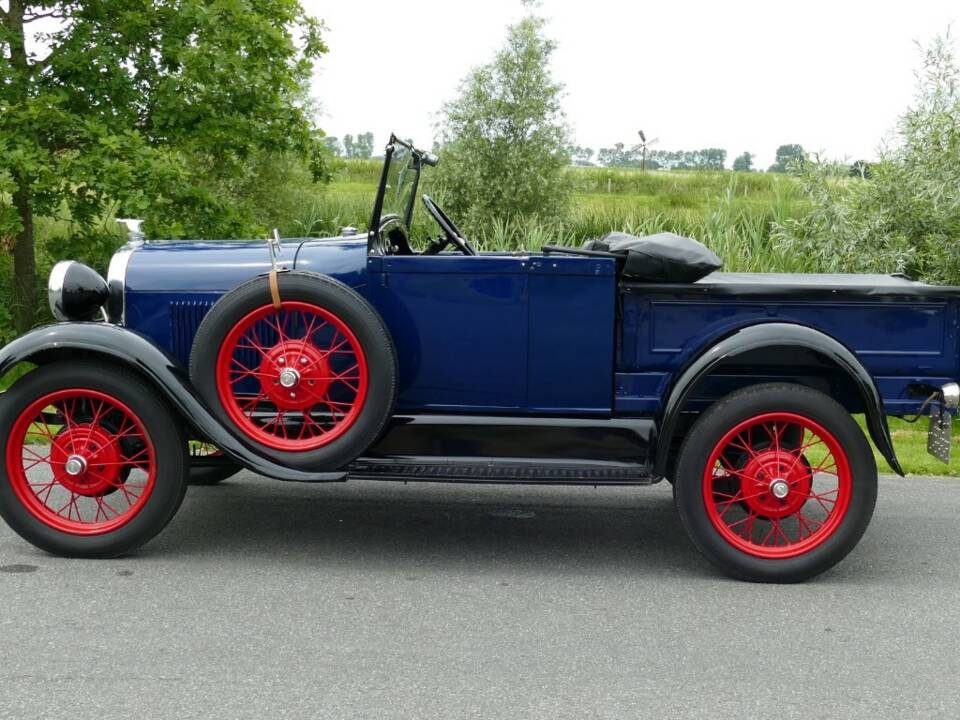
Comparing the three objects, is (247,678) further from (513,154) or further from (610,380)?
(513,154)

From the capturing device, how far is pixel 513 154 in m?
14.6

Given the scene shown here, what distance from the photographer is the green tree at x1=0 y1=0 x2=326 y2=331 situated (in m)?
7.98

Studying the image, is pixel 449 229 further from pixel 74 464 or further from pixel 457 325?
pixel 74 464

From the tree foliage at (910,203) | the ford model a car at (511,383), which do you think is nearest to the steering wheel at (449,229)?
the ford model a car at (511,383)

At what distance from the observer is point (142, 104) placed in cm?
887

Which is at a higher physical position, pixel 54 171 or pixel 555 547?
pixel 54 171

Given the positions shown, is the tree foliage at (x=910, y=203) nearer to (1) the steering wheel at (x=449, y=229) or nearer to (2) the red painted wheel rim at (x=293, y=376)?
(1) the steering wheel at (x=449, y=229)

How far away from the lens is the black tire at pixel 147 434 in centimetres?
422

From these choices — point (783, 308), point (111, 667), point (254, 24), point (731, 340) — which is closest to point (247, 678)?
point (111, 667)

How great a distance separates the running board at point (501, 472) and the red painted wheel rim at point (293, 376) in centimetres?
23

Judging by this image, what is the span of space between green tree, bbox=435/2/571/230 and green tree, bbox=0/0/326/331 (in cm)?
546

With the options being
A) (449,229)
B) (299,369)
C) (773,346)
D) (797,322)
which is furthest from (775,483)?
(299,369)

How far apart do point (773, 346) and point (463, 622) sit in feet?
5.47

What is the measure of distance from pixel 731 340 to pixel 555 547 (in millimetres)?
1222
